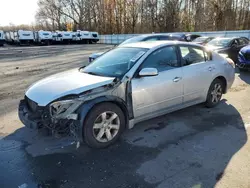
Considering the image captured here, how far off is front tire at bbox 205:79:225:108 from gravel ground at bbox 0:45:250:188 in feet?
1.36

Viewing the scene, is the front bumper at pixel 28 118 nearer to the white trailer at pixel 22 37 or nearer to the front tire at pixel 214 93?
the front tire at pixel 214 93

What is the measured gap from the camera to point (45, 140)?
12.2 feet

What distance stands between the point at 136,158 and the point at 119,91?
3.41ft

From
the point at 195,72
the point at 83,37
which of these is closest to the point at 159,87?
the point at 195,72

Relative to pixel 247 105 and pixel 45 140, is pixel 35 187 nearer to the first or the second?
pixel 45 140

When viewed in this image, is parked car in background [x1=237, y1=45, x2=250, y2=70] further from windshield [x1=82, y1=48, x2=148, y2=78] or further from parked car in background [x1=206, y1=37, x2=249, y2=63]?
windshield [x1=82, y1=48, x2=148, y2=78]

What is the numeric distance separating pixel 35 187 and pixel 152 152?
1.63m

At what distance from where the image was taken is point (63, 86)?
3.45 meters

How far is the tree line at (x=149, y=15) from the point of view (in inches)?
1195

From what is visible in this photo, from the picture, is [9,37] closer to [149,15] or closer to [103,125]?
[149,15]

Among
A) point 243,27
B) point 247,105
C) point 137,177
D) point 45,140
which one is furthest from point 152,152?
point 243,27

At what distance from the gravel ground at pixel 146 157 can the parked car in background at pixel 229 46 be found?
6179 mm

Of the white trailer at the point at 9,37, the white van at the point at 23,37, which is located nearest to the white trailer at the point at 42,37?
the white van at the point at 23,37

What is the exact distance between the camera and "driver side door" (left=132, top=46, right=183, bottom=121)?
372cm
